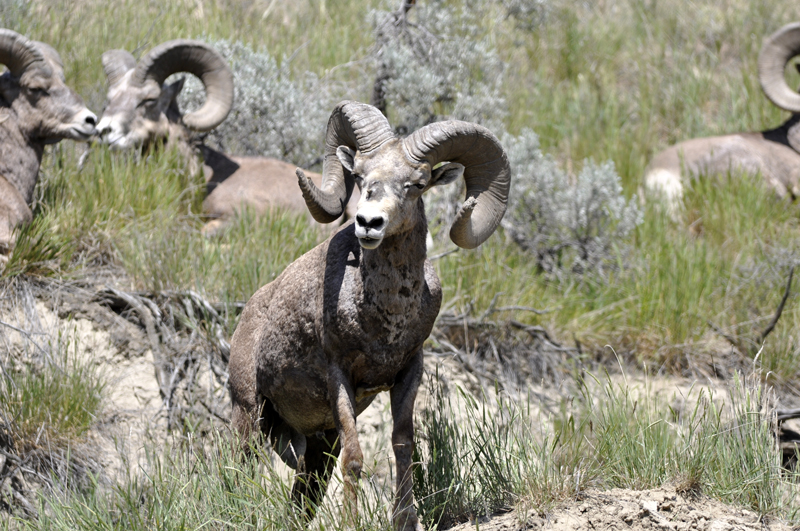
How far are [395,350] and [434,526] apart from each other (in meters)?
0.82

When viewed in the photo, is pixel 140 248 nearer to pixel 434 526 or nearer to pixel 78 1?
pixel 434 526

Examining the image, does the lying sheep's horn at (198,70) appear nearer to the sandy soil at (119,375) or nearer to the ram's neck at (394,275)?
the sandy soil at (119,375)

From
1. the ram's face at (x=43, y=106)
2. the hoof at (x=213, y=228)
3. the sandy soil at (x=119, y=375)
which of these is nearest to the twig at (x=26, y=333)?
the sandy soil at (x=119, y=375)

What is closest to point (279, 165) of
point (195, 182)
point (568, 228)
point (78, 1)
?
point (195, 182)

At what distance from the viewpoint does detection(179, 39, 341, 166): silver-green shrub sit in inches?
357

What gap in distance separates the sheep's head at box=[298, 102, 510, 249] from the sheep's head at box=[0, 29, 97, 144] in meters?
3.28

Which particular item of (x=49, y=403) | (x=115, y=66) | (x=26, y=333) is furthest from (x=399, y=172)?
(x=115, y=66)

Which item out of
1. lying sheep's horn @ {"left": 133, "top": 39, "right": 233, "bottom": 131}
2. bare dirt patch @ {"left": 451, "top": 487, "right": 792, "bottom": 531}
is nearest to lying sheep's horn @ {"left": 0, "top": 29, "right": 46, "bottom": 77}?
lying sheep's horn @ {"left": 133, "top": 39, "right": 233, "bottom": 131}

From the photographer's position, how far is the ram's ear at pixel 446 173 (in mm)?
4062

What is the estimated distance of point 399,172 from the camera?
12.5 feet

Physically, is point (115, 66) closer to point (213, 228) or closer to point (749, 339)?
point (213, 228)

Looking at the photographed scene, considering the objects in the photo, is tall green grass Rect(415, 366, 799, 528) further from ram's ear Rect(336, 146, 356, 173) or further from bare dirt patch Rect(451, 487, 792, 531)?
ram's ear Rect(336, 146, 356, 173)

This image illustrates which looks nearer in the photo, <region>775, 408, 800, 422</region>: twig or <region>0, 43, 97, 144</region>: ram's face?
<region>775, 408, 800, 422</region>: twig

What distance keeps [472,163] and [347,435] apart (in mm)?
1429
